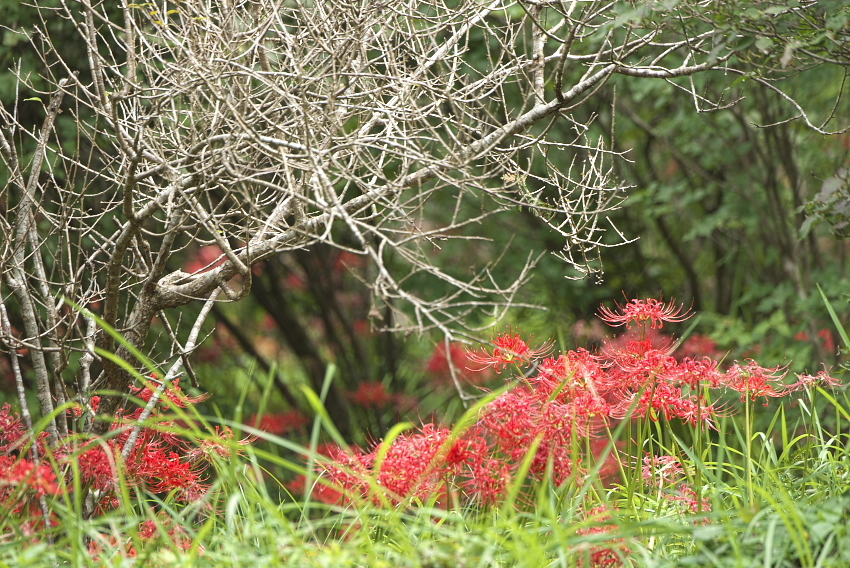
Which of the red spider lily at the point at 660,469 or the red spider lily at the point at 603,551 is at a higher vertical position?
the red spider lily at the point at 603,551

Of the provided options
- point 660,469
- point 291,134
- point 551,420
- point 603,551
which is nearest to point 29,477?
point 291,134

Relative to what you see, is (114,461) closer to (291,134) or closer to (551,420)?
(291,134)

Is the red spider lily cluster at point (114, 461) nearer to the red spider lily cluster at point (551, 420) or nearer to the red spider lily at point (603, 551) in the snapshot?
the red spider lily cluster at point (551, 420)

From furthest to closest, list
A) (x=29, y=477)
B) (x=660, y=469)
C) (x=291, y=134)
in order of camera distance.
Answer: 1. (x=660, y=469)
2. (x=291, y=134)
3. (x=29, y=477)

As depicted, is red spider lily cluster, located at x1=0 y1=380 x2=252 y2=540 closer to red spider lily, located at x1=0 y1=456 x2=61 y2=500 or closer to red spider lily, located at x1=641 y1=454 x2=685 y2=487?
red spider lily, located at x1=0 y1=456 x2=61 y2=500

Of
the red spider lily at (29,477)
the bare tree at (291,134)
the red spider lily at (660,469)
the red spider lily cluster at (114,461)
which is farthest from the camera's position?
the red spider lily at (660,469)

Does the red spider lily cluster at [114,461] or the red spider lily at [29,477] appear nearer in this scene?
the red spider lily at [29,477]

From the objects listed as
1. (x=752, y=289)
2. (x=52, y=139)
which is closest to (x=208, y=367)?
(x=52, y=139)

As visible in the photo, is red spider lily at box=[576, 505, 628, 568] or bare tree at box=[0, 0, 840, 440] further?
bare tree at box=[0, 0, 840, 440]

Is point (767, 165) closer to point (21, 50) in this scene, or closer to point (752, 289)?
point (752, 289)

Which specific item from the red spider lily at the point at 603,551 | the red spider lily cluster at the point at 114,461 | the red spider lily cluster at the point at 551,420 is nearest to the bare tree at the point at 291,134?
the red spider lily cluster at the point at 114,461

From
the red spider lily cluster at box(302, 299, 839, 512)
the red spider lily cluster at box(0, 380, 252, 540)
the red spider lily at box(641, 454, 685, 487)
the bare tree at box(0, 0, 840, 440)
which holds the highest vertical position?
the bare tree at box(0, 0, 840, 440)

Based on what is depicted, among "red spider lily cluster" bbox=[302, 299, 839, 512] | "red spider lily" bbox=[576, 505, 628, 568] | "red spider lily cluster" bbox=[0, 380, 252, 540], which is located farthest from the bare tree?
"red spider lily" bbox=[576, 505, 628, 568]

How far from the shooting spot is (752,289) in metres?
6.35
